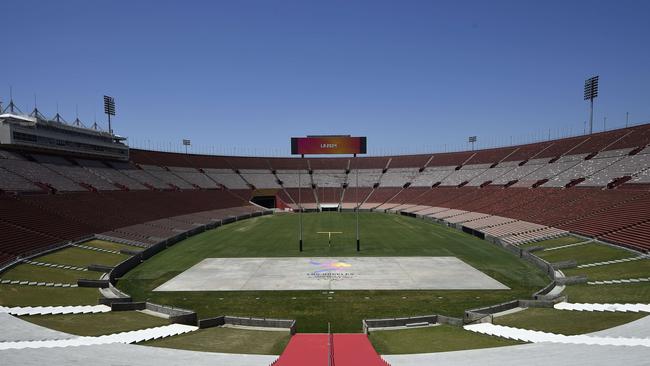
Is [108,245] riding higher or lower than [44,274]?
lower

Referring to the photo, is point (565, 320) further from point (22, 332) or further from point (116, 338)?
point (22, 332)

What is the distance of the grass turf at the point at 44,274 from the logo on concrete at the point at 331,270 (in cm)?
1707

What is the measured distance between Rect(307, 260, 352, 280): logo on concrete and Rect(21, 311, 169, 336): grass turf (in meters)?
12.9

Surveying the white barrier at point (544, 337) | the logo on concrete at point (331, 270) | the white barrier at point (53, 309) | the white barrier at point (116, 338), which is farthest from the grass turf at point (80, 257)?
the white barrier at point (544, 337)

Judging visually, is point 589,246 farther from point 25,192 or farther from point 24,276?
point 25,192

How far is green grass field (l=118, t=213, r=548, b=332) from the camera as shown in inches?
891

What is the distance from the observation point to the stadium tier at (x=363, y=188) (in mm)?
40375

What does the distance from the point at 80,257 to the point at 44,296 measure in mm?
10644

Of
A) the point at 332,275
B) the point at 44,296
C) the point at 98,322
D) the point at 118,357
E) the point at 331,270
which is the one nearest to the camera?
the point at 118,357

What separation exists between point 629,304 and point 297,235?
3570 centimetres

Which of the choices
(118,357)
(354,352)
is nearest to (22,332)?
(118,357)

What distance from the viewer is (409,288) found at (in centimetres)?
2667

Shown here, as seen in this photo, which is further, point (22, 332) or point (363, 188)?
point (363, 188)

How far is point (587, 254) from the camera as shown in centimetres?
3212
